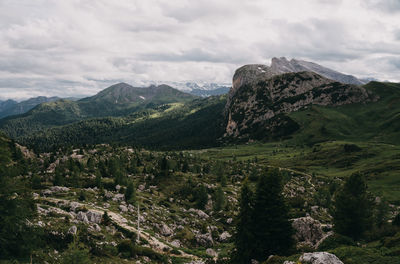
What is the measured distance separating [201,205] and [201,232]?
19.4 m

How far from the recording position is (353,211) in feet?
154

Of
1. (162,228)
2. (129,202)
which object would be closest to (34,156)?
(129,202)

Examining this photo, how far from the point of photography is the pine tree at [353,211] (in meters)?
46.4

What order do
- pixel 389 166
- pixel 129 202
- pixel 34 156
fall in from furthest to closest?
pixel 34 156
pixel 389 166
pixel 129 202

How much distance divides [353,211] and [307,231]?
35.1 feet

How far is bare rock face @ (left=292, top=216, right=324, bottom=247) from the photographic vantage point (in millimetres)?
43406

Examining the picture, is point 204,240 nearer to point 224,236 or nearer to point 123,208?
point 224,236

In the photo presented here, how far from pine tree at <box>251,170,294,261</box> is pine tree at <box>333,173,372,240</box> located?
17135 mm

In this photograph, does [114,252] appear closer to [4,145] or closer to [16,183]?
[16,183]

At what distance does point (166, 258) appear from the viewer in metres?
40.8

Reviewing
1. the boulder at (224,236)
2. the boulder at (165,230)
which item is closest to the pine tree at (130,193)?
the boulder at (165,230)

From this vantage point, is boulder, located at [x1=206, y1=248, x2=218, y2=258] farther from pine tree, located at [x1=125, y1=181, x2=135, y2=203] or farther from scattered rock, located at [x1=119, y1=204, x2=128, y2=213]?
pine tree, located at [x1=125, y1=181, x2=135, y2=203]

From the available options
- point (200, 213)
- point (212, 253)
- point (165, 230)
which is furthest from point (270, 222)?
point (200, 213)

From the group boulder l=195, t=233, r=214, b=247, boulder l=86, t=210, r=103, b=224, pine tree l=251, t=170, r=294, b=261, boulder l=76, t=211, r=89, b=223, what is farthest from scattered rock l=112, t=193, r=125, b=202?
pine tree l=251, t=170, r=294, b=261
